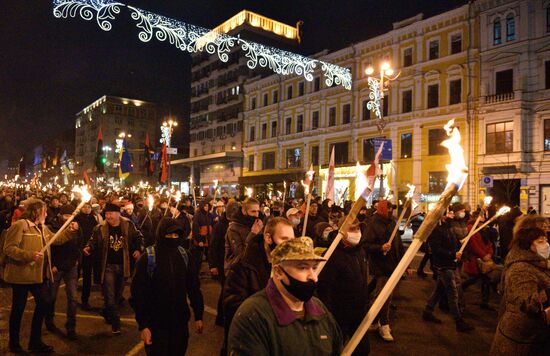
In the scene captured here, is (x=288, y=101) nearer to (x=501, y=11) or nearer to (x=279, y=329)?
(x=501, y=11)

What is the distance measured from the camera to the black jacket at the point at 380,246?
7.12 m

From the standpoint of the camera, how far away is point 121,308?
26.8 feet

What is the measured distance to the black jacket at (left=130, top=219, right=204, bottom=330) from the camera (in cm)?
407

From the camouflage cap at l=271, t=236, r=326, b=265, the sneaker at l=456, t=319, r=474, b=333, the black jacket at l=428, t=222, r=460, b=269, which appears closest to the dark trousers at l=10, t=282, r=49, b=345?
the camouflage cap at l=271, t=236, r=326, b=265

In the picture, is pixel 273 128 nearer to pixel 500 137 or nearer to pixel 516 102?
pixel 500 137

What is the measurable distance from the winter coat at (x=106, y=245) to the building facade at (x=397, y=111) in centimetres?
1791

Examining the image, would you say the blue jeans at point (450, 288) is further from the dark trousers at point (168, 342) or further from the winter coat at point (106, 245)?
the winter coat at point (106, 245)

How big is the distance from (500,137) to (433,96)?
6226 mm

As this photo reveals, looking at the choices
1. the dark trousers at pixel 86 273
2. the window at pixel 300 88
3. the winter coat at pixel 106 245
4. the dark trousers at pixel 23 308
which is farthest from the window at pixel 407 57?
the dark trousers at pixel 23 308

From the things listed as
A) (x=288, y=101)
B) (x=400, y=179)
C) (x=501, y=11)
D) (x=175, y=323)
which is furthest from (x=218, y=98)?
(x=175, y=323)

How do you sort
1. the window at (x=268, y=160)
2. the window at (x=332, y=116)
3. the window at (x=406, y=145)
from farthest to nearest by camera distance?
1. the window at (x=268, y=160)
2. the window at (x=332, y=116)
3. the window at (x=406, y=145)

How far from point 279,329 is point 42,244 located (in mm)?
4553

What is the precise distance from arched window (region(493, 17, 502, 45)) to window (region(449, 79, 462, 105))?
3.39 meters

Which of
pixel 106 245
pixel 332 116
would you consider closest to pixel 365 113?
pixel 332 116
